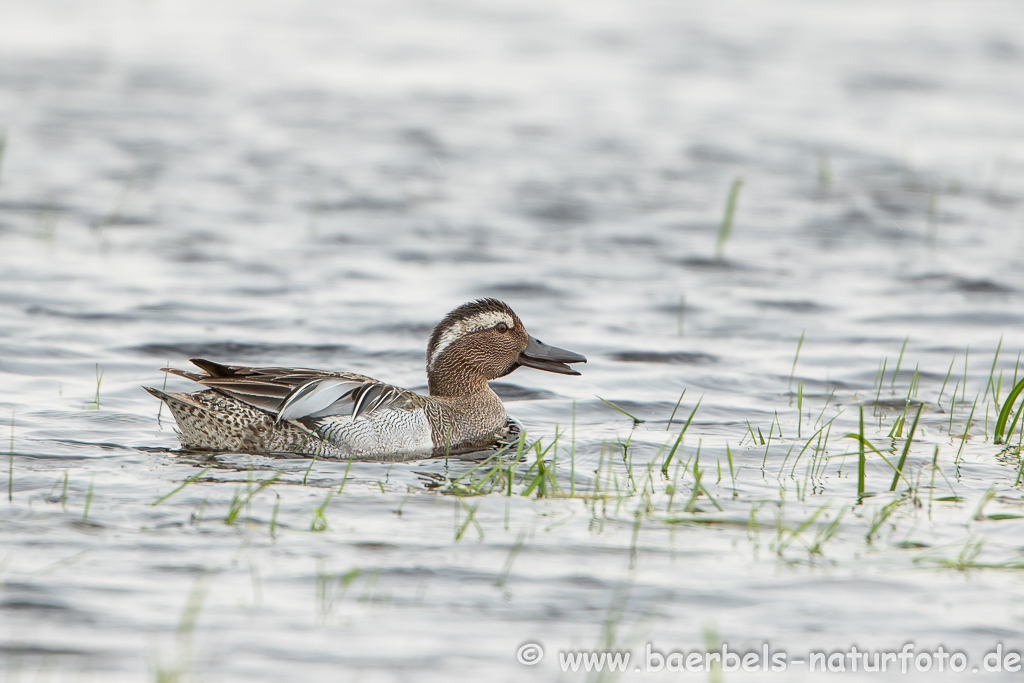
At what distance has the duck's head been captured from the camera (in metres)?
7.96

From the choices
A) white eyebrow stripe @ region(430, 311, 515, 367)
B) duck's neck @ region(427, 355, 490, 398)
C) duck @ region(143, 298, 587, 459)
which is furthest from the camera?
duck's neck @ region(427, 355, 490, 398)

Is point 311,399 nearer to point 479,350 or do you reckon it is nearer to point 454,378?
point 454,378

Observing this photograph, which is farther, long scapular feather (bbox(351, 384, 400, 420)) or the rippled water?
long scapular feather (bbox(351, 384, 400, 420))


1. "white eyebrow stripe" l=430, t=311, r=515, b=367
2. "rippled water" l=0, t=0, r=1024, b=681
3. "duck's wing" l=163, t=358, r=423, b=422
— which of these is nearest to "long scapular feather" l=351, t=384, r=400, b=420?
"duck's wing" l=163, t=358, r=423, b=422

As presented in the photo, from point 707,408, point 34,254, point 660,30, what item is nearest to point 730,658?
point 707,408

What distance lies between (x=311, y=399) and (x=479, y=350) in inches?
51.2

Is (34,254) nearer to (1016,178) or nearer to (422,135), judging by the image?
(422,135)

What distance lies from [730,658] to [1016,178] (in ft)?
40.7

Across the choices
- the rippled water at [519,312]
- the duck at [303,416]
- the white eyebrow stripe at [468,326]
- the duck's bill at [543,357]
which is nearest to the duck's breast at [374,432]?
the duck at [303,416]

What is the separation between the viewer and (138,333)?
987 centimetres

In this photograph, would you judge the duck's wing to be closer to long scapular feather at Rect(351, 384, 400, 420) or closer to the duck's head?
long scapular feather at Rect(351, 384, 400, 420)

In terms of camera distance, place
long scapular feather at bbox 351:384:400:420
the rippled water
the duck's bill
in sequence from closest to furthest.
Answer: the rippled water, long scapular feather at bbox 351:384:400:420, the duck's bill

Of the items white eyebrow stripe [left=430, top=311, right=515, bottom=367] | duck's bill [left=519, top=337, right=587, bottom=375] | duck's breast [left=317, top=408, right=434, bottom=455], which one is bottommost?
duck's breast [left=317, top=408, right=434, bottom=455]

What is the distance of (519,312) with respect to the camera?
11.2 meters
